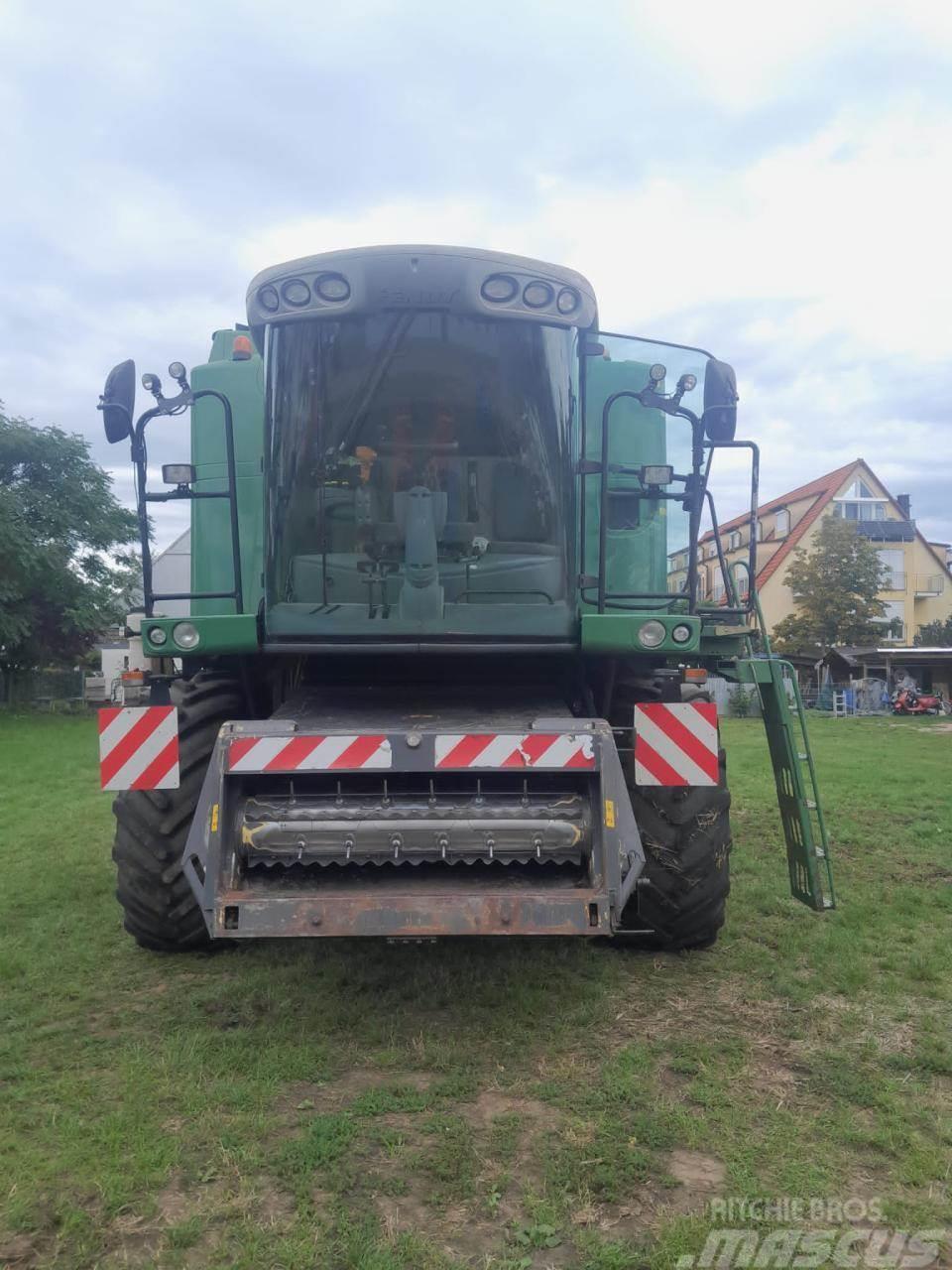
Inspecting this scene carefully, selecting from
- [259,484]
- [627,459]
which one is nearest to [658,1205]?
[627,459]

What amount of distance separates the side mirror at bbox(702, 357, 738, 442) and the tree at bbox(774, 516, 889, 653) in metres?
35.0

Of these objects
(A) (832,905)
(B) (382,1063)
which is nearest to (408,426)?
(B) (382,1063)

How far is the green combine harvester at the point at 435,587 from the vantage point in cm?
429

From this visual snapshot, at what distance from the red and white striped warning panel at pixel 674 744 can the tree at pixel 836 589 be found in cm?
3521

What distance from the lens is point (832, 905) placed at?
5.14 meters

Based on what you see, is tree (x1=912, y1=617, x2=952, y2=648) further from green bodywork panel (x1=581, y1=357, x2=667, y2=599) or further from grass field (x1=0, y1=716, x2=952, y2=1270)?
green bodywork panel (x1=581, y1=357, x2=667, y2=599)

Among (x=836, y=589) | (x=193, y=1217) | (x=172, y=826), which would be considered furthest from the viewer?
(x=836, y=589)

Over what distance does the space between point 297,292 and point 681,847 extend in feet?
10.4

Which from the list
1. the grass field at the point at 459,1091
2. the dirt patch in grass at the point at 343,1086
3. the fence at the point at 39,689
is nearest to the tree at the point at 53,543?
the fence at the point at 39,689

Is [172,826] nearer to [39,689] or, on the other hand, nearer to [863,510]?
[39,689]

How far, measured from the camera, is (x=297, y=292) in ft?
15.4

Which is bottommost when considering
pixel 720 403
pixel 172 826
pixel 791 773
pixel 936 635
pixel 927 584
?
pixel 172 826

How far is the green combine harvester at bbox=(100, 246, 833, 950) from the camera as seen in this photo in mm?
4293

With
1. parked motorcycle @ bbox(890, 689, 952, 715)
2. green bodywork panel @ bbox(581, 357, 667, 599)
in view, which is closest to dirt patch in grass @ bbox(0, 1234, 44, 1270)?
green bodywork panel @ bbox(581, 357, 667, 599)
